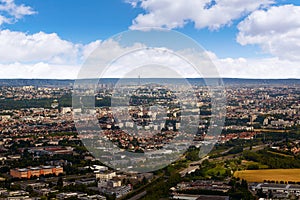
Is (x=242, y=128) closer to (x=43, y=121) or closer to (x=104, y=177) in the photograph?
(x=43, y=121)

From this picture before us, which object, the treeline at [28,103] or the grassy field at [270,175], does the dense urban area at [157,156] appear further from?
the treeline at [28,103]

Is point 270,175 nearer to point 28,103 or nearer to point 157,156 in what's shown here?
point 157,156

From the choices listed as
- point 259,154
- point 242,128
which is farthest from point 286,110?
point 259,154

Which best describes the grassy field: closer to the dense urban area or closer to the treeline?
the dense urban area

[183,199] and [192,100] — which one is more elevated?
[192,100]

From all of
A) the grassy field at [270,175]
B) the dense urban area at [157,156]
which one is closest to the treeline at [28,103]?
the dense urban area at [157,156]

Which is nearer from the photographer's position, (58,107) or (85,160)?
(85,160)
